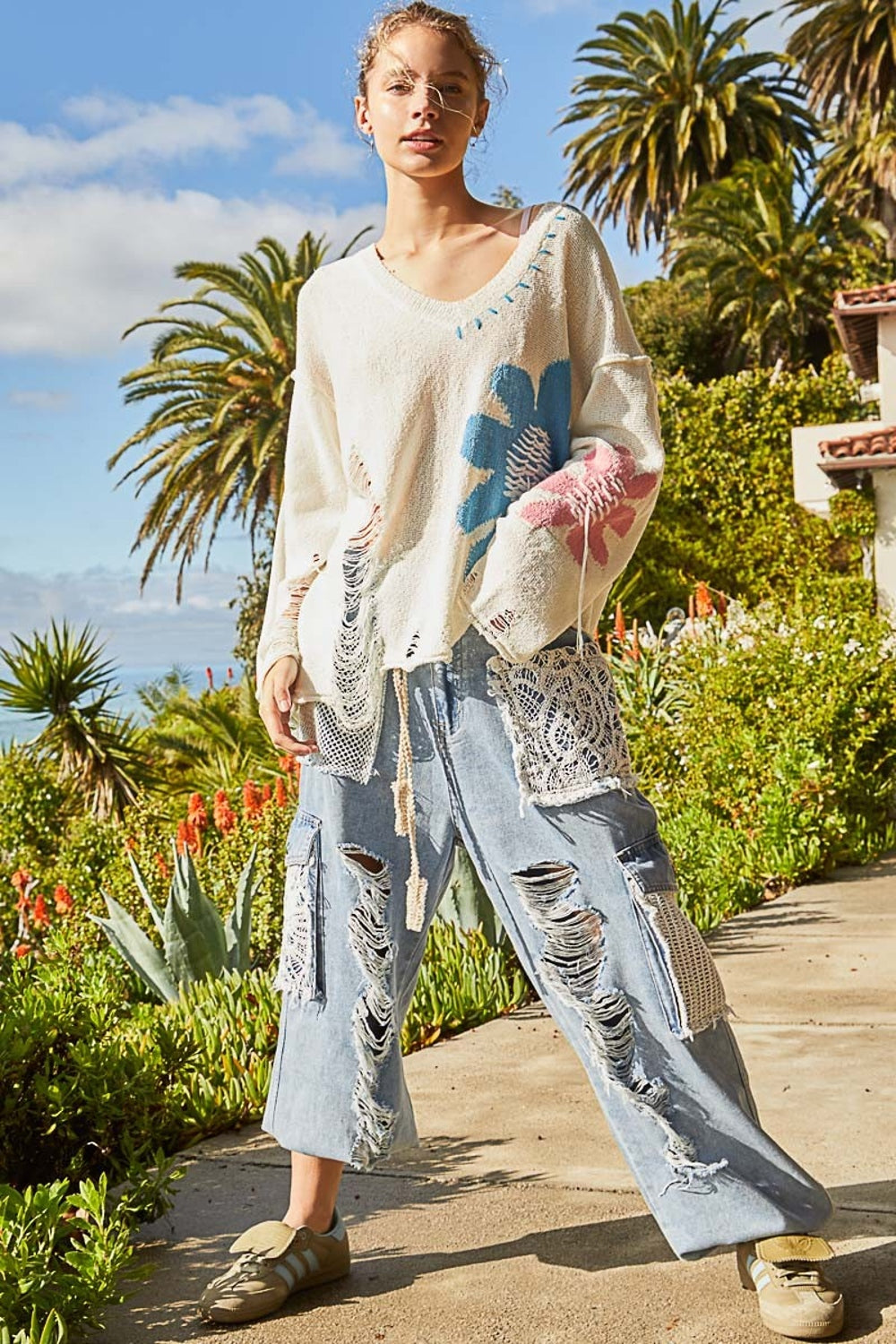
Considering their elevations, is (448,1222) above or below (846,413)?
below

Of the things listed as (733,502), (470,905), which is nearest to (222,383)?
(733,502)

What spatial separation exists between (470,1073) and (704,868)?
3.29m

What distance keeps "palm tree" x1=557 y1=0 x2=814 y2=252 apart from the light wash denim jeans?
32.9m

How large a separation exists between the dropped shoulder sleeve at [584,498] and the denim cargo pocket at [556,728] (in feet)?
0.19

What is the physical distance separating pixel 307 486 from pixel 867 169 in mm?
32049

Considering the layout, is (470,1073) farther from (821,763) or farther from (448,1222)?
(821,763)

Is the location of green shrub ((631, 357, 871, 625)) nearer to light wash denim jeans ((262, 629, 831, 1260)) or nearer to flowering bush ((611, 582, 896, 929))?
flowering bush ((611, 582, 896, 929))

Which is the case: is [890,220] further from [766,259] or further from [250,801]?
[250,801]

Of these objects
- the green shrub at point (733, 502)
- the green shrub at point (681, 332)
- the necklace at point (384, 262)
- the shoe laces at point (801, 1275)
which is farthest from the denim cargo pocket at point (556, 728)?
the green shrub at point (681, 332)

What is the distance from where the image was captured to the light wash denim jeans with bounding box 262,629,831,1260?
7.91ft

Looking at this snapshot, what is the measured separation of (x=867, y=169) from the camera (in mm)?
31641

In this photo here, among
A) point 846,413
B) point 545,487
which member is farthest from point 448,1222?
point 846,413

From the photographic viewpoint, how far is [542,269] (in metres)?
2.52

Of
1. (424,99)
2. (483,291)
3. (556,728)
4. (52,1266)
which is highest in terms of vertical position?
(424,99)
